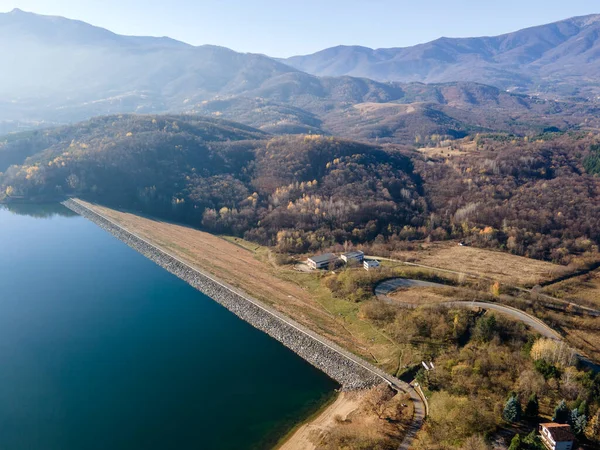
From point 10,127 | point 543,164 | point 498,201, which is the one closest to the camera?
point 498,201

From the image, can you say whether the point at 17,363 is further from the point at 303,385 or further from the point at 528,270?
the point at 528,270

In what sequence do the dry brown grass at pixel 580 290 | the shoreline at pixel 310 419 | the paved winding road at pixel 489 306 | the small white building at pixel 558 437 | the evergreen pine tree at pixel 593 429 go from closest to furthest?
the small white building at pixel 558 437, the evergreen pine tree at pixel 593 429, the shoreline at pixel 310 419, the paved winding road at pixel 489 306, the dry brown grass at pixel 580 290

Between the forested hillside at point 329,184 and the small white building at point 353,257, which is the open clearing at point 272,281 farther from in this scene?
the forested hillside at point 329,184

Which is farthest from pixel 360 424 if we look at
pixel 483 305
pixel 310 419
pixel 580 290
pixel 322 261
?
pixel 580 290

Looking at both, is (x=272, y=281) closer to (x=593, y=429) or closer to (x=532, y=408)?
(x=532, y=408)

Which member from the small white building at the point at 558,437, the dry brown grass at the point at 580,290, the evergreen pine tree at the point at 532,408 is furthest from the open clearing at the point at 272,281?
the dry brown grass at the point at 580,290

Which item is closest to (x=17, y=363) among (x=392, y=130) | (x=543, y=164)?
(x=543, y=164)
